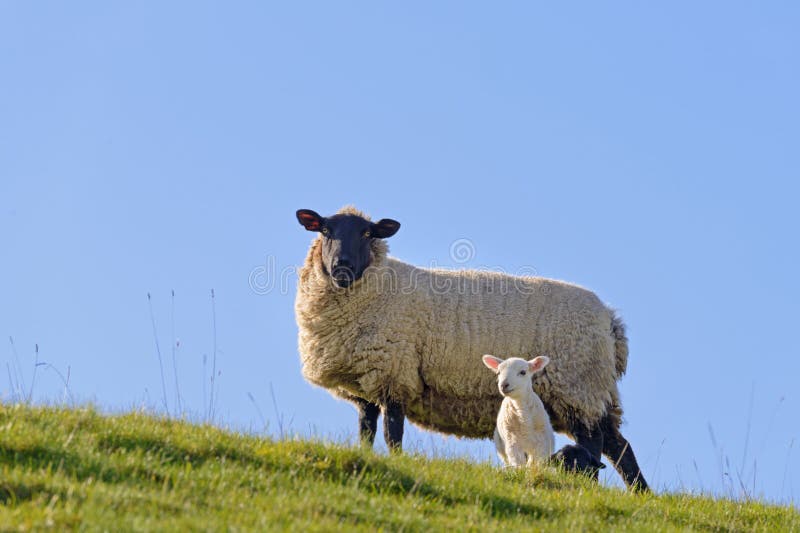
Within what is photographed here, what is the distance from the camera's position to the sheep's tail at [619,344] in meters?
12.8

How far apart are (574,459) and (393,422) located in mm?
2509

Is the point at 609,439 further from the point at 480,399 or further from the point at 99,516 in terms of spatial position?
the point at 99,516

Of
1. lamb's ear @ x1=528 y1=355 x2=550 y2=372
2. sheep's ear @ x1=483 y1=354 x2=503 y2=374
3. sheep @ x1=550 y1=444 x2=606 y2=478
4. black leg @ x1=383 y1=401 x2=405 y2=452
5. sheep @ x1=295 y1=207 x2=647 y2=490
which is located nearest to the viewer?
sheep @ x1=550 y1=444 x2=606 y2=478

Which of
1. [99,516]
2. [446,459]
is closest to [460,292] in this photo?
[446,459]

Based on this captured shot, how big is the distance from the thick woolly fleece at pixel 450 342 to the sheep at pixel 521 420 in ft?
6.01

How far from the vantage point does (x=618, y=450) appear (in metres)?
12.4

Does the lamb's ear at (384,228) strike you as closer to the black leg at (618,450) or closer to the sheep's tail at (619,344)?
the sheep's tail at (619,344)

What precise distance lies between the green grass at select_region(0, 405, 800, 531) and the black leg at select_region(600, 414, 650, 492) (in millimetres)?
4096

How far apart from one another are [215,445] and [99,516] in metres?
1.88

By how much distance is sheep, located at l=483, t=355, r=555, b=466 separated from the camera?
960cm

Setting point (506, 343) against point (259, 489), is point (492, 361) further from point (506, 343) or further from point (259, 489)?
point (259, 489)

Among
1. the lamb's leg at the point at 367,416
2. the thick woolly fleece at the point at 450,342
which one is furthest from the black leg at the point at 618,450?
the lamb's leg at the point at 367,416

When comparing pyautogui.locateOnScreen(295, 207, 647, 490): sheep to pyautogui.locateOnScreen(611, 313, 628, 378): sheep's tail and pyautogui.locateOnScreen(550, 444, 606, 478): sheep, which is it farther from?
pyautogui.locateOnScreen(550, 444, 606, 478): sheep

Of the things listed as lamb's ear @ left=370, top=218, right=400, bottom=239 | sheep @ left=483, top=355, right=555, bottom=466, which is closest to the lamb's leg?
Result: lamb's ear @ left=370, top=218, right=400, bottom=239
